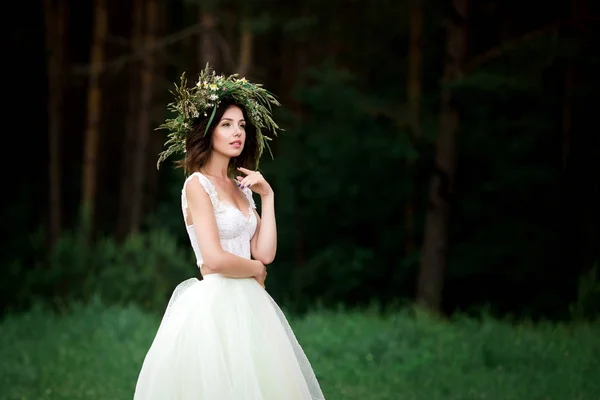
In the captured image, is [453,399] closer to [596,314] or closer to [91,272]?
[596,314]

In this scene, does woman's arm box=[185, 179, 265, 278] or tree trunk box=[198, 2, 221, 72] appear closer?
woman's arm box=[185, 179, 265, 278]

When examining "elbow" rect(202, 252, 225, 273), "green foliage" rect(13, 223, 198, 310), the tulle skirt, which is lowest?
"green foliage" rect(13, 223, 198, 310)

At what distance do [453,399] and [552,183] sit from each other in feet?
43.7

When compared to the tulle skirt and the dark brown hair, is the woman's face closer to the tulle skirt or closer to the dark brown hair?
the dark brown hair

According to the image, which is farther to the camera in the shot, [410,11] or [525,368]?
[410,11]

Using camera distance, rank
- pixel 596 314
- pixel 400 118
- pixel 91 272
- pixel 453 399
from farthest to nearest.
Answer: pixel 400 118
pixel 91 272
pixel 596 314
pixel 453 399

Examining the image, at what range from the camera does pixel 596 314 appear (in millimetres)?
13258

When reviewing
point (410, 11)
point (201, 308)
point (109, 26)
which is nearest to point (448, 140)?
point (410, 11)

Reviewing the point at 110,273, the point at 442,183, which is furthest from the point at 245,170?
the point at 442,183

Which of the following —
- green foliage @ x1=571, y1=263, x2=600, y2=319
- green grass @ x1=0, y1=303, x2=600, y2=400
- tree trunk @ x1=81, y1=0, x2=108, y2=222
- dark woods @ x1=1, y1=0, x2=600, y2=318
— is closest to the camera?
green grass @ x1=0, y1=303, x2=600, y2=400

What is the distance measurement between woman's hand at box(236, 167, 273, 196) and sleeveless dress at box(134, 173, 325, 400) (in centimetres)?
16

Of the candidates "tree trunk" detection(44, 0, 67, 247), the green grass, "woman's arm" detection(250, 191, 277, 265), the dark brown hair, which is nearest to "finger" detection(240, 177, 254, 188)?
"woman's arm" detection(250, 191, 277, 265)

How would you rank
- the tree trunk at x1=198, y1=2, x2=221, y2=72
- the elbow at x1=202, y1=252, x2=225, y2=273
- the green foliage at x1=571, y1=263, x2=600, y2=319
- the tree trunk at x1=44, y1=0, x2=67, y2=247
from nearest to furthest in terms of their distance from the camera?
the elbow at x1=202, y1=252, x2=225, y2=273 < the green foliage at x1=571, y1=263, x2=600, y2=319 < the tree trunk at x1=198, y1=2, x2=221, y2=72 < the tree trunk at x1=44, y1=0, x2=67, y2=247

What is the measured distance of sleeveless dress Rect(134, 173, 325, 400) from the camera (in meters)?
4.95
